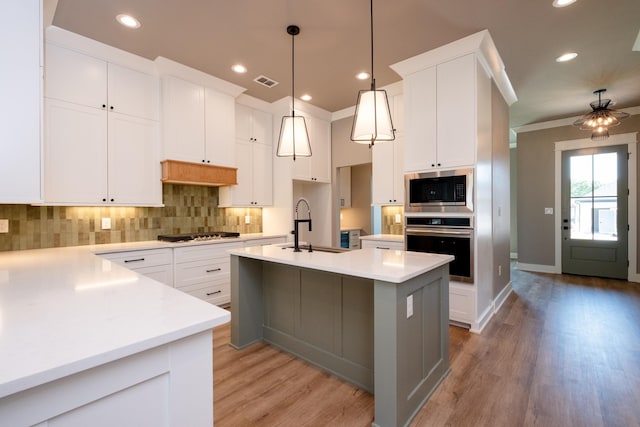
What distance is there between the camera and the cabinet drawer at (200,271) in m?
3.40

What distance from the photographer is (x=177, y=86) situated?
351 cm

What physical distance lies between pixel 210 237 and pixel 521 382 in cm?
349

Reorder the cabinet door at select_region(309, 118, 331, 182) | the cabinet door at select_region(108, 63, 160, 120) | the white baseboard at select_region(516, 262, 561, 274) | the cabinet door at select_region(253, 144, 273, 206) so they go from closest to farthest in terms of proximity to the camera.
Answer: the cabinet door at select_region(108, 63, 160, 120), the cabinet door at select_region(253, 144, 273, 206), the cabinet door at select_region(309, 118, 331, 182), the white baseboard at select_region(516, 262, 561, 274)

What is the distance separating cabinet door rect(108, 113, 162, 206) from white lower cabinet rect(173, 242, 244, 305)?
74 cm

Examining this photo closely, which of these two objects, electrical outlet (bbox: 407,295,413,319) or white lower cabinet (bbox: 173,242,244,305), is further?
white lower cabinet (bbox: 173,242,244,305)

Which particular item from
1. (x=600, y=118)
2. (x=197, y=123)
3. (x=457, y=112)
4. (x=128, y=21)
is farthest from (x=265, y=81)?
(x=600, y=118)

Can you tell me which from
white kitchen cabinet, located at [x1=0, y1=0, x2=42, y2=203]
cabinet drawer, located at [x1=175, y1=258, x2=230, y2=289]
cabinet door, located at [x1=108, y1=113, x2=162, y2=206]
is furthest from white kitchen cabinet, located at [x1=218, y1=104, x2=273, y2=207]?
white kitchen cabinet, located at [x1=0, y1=0, x2=42, y2=203]

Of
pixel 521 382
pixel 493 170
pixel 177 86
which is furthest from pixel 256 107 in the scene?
pixel 521 382

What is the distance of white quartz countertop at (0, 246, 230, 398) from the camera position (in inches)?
25.8

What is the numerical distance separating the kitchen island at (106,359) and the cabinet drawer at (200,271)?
2.28 meters

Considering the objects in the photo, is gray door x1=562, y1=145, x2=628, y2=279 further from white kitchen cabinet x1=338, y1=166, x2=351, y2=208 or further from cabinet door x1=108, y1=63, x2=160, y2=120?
cabinet door x1=108, y1=63, x2=160, y2=120

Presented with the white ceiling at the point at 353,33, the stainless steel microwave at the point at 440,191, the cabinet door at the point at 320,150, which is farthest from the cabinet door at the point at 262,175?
the stainless steel microwave at the point at 440,191

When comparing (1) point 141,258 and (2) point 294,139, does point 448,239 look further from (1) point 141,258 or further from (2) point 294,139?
(1) point 141,258

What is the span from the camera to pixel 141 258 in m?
3.11
